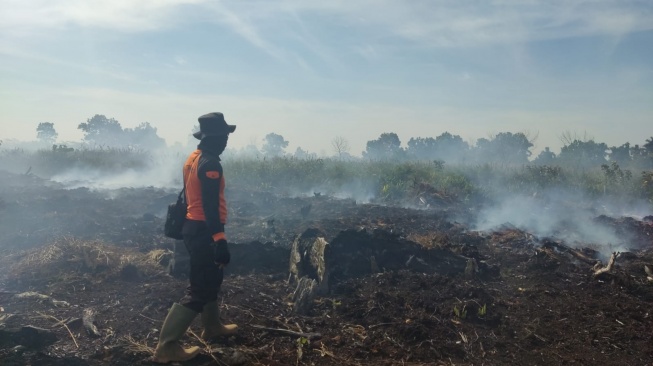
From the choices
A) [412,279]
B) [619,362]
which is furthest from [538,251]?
[619,362]

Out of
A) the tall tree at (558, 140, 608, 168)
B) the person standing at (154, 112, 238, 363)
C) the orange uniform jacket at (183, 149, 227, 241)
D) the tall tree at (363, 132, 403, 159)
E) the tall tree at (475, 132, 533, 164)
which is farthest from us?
the tall tree at (363, 132, 403, 159)

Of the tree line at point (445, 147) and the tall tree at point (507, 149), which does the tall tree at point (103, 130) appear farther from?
the tall tree at point (507, 149)

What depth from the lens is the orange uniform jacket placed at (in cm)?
421

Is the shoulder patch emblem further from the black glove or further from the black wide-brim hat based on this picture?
the black glove

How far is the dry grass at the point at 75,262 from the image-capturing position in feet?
24.0

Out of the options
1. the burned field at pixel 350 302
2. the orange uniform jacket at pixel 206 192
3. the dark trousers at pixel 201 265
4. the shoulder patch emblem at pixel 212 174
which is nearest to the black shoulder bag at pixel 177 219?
the orange uniform jacket at pixel 206 192

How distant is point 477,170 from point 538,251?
16491 millimetres

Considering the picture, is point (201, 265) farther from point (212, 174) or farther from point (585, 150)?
point (585, 150)

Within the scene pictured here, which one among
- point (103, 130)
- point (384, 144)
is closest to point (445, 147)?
point (384, 144)

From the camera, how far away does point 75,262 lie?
7.80 meters

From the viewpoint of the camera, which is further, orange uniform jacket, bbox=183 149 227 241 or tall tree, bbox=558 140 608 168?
tall tree, bbox=558 140 608 168

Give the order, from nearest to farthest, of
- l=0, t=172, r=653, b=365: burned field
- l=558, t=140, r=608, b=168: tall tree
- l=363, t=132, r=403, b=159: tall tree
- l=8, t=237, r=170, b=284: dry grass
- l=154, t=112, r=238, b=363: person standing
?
l=154, t=112, r=238, b=363: person standing → l=0, t=172, r=653, b=365: burned field → l=8, t=237, r=170, b=284: dry grass → l=558, t=140, r=608, b=168: tall tree → l=363, t=132, r=403, b=159: tall tree

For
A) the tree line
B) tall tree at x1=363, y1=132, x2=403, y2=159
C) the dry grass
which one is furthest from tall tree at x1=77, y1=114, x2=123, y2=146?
the dry grass

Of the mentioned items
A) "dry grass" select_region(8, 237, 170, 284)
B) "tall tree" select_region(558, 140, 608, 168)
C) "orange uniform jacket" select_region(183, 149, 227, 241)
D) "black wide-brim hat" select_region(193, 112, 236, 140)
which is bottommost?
"dry grass" select_region(8, 237, 170, 284)
